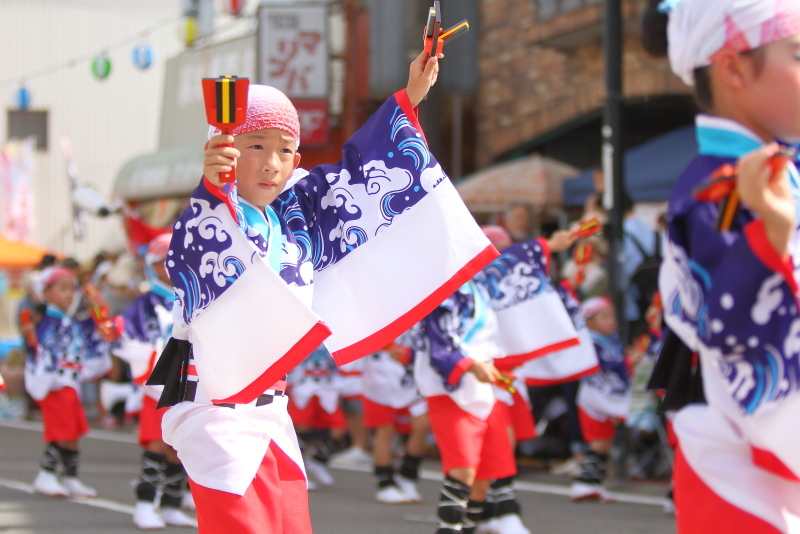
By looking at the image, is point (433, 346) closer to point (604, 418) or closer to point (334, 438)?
point (604, 418)

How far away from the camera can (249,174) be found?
335 cm

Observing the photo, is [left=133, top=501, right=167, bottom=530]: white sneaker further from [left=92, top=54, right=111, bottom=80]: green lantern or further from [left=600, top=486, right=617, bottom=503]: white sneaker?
[left=92, top=54, right=111, bottom=80]: green lantern

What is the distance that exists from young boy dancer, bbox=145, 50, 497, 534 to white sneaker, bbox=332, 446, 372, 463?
6.72 m

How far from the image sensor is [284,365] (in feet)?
10.2

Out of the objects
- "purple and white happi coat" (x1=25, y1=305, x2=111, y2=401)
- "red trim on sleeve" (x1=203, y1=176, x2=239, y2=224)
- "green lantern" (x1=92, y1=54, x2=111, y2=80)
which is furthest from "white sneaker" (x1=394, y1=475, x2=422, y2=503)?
"green lantern" (x1=92, y1=54, x2=111, y2=80)

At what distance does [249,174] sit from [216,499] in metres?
0.90

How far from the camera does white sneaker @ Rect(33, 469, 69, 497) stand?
790 cm

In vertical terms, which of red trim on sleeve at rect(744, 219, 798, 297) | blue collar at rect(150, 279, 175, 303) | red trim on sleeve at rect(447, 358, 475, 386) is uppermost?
red trim on sleeve at rect(744, 219, 798, 297)

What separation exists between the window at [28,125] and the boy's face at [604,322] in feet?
59.6

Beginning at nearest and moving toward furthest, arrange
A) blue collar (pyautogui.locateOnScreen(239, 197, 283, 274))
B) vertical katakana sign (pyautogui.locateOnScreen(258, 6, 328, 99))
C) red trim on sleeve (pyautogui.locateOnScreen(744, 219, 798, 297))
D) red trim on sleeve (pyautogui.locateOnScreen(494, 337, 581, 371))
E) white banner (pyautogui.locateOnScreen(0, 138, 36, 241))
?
red trim on sleeve (pyautogui.locateOnScreen(744, 219, 798, 297)) → blue collar (pyautogui.locateOnScreen(239, 197, 283, 274)) → red trim on sleeve (pyautogui.locateOnScreen(494, 337, 581, 371)) → vertical katakana sign (pyautogui.locateOnScreen(258, 6, 328, 99)) → white banner (pyautogui.locateOnScreen(0, 138, 36, 241))

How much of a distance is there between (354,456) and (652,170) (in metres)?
3.66

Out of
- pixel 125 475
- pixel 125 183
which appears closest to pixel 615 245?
pixel 125 475

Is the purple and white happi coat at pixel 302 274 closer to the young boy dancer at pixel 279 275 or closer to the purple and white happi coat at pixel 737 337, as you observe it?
the young boy dancer at pixel 279 275

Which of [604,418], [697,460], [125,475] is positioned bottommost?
[125,475]
